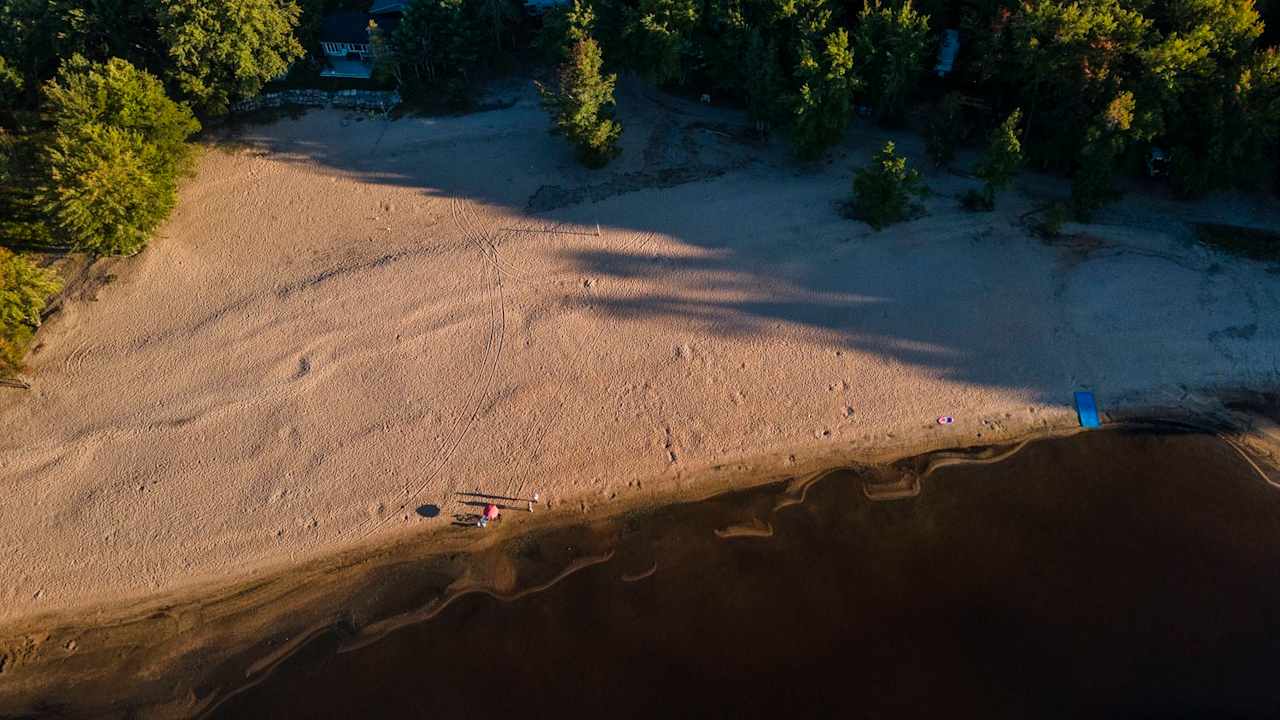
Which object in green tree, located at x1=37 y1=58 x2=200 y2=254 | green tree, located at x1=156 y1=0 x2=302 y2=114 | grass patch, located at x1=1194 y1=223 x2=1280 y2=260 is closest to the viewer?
green tree, located at x1=37 y1=58 x2=200 y2=254

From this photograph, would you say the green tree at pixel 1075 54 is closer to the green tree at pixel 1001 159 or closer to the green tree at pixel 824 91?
the green tree at pixel 1001 159

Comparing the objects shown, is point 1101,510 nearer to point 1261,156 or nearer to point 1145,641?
point 1145,641

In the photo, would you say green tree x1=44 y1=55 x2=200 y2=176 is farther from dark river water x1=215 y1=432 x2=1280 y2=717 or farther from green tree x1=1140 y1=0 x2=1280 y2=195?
green tree x1=1140 y1=0 x2=1280 y2=195

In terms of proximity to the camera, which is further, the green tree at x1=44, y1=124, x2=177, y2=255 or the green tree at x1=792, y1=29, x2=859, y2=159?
the green tree at x1=792, y1=29, x2=859, y2=159

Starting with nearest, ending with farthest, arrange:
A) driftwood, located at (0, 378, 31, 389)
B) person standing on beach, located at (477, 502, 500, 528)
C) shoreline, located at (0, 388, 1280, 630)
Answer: shoreline, located at (0, 388, 1280, 630), person standing on beach, located at (477, 502, 500, 528), driftwood, located at (0, 378, 31, 389)

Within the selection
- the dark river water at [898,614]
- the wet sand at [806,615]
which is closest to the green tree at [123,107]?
the wet sand at [806,615]

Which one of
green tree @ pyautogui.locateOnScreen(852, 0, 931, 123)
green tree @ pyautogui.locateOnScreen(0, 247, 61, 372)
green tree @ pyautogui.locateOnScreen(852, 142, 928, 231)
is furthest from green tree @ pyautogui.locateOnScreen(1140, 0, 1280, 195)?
green tree @ pyautogui.locateOnScreen(0, 247, 61, 372)
